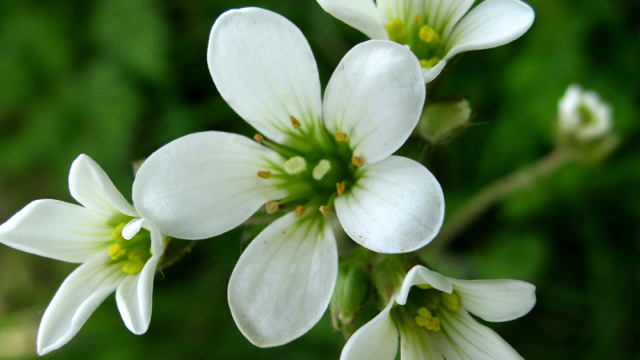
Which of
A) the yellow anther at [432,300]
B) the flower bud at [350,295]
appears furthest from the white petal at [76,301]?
the yellow anther at [432,300]

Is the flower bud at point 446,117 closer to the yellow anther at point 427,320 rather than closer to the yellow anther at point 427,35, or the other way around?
the yellow anther at point 427,35

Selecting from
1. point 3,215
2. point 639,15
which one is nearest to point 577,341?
point 639,15

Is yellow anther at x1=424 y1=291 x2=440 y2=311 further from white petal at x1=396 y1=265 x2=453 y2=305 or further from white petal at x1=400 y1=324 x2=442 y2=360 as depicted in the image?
white petal at x1=396 y1=265 x2=453 y2=305

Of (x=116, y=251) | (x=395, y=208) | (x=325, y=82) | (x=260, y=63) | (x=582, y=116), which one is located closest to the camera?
(x=395, y=208)

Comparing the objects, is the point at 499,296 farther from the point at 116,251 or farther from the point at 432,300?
the point at 116,251

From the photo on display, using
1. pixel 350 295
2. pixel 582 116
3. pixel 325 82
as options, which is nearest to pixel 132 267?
pixel 350 295

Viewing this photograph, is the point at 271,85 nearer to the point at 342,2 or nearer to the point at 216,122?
the point at 342,2
